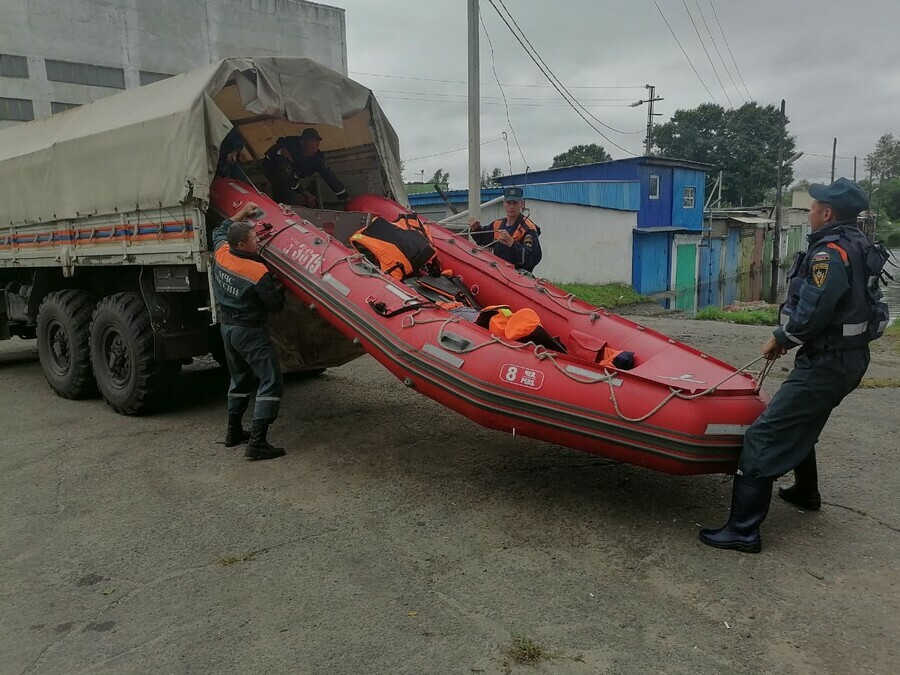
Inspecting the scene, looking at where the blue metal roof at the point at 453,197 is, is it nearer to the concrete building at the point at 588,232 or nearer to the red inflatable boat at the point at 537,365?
the concrete building at the point at 588,232

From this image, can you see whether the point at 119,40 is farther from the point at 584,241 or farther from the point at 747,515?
the point at 747,515

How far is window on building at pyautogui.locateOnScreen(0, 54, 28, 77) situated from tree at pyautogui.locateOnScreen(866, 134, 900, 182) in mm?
102129

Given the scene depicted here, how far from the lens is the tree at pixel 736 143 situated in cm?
4550

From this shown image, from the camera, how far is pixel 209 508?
404cm

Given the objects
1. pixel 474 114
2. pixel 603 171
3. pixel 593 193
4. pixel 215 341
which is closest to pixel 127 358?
pixel 215 341

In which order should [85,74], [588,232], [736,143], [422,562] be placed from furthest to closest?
1. [736,143]
2. [85,74]
3. [588,232]
4. [422,562]

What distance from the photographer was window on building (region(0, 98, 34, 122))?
2991 centimetres

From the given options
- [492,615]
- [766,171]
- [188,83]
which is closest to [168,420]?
[188,83]

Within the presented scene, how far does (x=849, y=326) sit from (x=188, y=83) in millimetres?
5178

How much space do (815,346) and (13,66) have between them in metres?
36.9

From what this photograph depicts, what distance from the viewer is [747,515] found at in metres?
3.25

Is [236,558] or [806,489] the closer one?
[236,558]

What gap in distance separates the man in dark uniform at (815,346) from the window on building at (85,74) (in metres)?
36.8

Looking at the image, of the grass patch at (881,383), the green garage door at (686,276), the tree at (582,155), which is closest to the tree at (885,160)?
the tree at (582,155)
